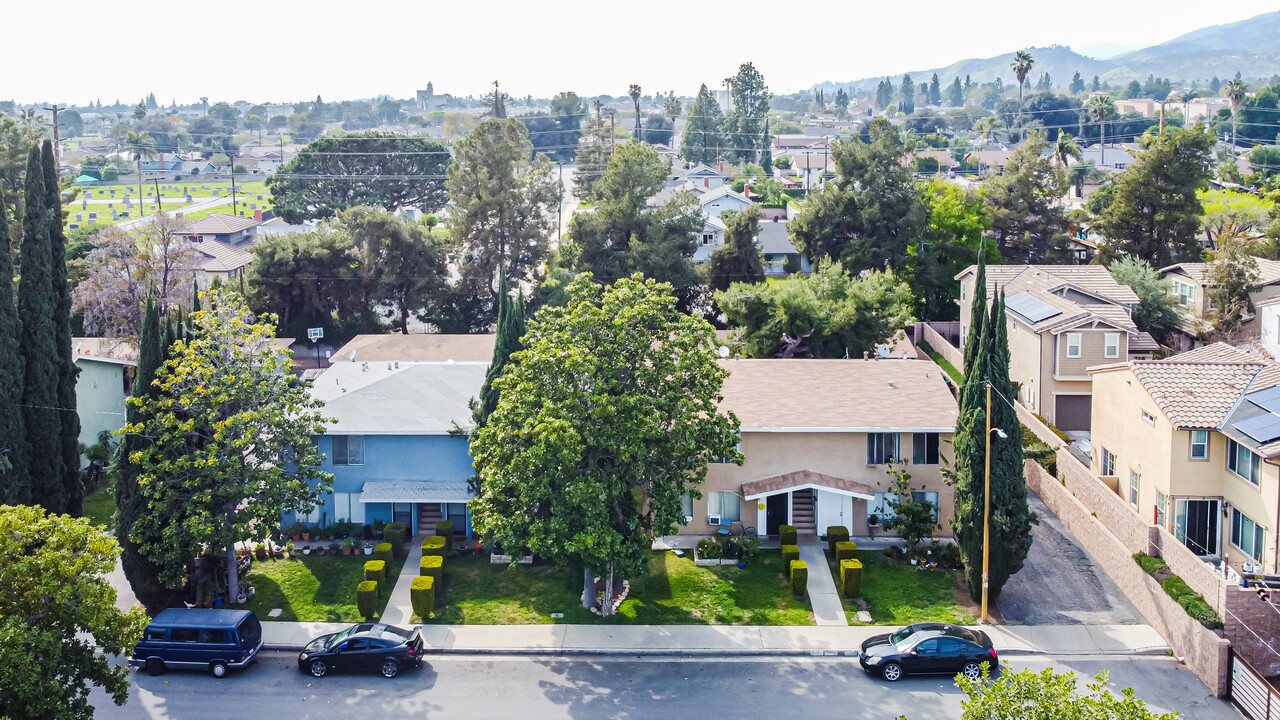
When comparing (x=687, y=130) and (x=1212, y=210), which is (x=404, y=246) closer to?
(x=1212, y=210)

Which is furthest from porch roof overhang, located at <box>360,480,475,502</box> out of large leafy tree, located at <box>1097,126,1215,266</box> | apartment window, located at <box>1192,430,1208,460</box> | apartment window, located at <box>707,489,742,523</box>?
large leafy tree, located at <box>1097,126,1215,266</box>

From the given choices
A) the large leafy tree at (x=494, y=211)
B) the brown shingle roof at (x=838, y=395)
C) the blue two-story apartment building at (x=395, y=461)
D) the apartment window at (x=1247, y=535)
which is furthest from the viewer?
the large leafy tree at (x=494, y=211)

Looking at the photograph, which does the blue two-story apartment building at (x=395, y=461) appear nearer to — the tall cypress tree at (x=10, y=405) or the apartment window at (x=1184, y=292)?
the tall cypress tree at (x=10, y=405)

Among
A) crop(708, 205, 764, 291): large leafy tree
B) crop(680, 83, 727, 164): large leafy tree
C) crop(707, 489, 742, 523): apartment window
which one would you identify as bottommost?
crop(707, 489, 742, 523): apartment window

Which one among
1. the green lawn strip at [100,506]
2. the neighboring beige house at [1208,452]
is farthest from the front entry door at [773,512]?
the green lawn strip at [100,506]

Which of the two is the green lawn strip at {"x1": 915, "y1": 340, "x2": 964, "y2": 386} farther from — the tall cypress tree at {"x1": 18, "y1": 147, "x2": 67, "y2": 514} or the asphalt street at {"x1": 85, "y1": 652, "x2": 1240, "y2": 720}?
the tall cypress tree at {"x1": 18, "y1": 147, "x2": 67, "y2": 514}

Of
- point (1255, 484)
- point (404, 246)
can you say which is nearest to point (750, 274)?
point (404, 246)
